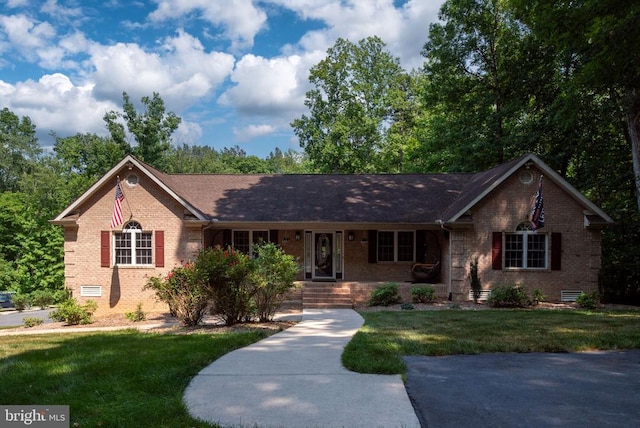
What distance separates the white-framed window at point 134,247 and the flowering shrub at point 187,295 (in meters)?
5.12

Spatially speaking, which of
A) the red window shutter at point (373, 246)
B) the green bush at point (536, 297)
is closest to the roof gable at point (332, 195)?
the red window shutter at point (373, 246)

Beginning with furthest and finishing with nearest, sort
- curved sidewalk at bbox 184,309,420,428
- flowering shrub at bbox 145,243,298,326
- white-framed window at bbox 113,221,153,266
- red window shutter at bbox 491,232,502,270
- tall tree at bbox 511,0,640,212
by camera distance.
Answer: white-framed window at bbox 113,221,153,266 → red window shutter at bbox 491,232,502,270 → flowering shrub at bbox 145,243,298,326 → tall tree at bbox 511,0,640,212 → curved sidewalk at bbox 184,309,420,428

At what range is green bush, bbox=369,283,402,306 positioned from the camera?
49.6ft

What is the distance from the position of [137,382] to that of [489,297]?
40.6 ft

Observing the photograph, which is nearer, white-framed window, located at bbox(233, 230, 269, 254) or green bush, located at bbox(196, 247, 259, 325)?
green bush, located at bbox(196, 247, 259, 325)

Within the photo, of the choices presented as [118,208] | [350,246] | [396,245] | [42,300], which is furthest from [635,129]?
[42,300]

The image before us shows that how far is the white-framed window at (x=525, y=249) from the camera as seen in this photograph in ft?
50.8

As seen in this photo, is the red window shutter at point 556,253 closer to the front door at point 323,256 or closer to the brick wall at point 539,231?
the brick wall at point 539,231

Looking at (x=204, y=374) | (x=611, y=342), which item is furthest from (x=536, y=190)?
(x=204, y=374)

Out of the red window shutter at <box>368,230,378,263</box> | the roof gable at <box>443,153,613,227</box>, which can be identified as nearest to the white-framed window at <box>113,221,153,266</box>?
the red window shutter at <box>368,230,378,263</box>

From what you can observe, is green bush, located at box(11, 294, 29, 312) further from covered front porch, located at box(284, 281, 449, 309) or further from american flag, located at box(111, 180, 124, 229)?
covered front porch, located at box(284, 281, 449, 309)

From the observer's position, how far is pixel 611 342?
812 cm

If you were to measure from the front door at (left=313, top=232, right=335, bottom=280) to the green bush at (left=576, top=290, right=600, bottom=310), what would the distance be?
365 inches

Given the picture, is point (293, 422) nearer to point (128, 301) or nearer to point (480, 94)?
point (128, 301)
